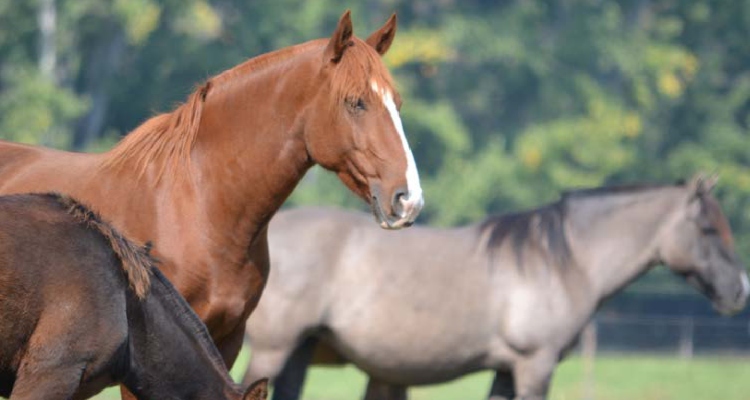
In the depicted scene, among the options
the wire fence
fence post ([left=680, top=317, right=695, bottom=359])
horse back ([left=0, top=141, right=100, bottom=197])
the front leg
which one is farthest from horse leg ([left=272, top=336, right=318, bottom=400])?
the wire fence

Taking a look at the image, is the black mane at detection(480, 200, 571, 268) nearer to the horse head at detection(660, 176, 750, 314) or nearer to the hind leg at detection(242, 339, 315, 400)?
the horse head at detection(660, 176, 750, 314)

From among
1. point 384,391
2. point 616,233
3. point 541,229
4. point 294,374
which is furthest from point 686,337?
point 294,374

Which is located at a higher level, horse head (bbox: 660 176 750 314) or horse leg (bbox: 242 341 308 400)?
horse head (bbox: 660 176 750 314)

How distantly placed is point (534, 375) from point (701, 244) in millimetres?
1697

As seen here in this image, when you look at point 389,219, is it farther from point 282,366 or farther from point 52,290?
point 282,366

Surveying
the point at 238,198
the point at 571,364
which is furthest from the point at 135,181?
the point at 571,364

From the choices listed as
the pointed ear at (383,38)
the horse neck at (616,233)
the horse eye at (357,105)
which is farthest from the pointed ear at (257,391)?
the horse neck at (616,233)

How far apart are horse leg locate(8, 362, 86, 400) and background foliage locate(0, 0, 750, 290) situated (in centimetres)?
2191

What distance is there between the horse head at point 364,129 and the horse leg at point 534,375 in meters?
3.52

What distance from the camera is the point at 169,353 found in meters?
4.71

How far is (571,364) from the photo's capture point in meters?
22.8

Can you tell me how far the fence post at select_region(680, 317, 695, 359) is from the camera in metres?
24.2

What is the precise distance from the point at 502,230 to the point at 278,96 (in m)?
4.04

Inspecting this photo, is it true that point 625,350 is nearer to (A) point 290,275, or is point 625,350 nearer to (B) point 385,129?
(A) point 290,275
